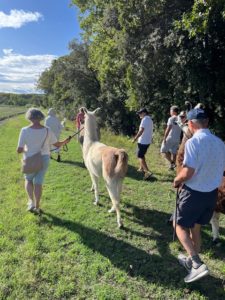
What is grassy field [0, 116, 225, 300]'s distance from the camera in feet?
13.1

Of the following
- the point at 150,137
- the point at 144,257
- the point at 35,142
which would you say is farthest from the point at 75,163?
the point at 144,257

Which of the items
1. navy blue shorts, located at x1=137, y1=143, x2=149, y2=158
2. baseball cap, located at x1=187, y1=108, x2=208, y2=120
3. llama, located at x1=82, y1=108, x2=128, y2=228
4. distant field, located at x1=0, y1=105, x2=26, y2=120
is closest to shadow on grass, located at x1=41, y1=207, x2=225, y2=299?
llama, located at x1=82, y1=108, x2=128, y2=228

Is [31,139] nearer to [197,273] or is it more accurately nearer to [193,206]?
[193,206]

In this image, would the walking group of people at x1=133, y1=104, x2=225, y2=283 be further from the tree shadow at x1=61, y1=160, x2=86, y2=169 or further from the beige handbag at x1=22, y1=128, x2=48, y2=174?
the tree shadow at x1=61, y1=160, x2=86, y2=169

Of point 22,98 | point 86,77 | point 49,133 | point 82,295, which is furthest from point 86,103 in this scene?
point 22,98

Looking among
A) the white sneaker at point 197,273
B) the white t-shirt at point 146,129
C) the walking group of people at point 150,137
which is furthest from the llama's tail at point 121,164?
the white t-shirt at point 146,129

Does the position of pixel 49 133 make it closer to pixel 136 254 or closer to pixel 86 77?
pixel 136 254

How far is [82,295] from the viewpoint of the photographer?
3895 mm

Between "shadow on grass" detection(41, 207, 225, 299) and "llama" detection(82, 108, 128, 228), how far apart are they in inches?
25.8

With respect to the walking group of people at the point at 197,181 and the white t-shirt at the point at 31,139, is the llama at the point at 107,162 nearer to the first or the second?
the white t-shirt at the point at 31,139

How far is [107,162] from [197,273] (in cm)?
278

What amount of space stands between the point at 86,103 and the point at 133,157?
21.0 m

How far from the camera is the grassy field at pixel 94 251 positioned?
4008 millimetres

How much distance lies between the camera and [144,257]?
4816 mm
